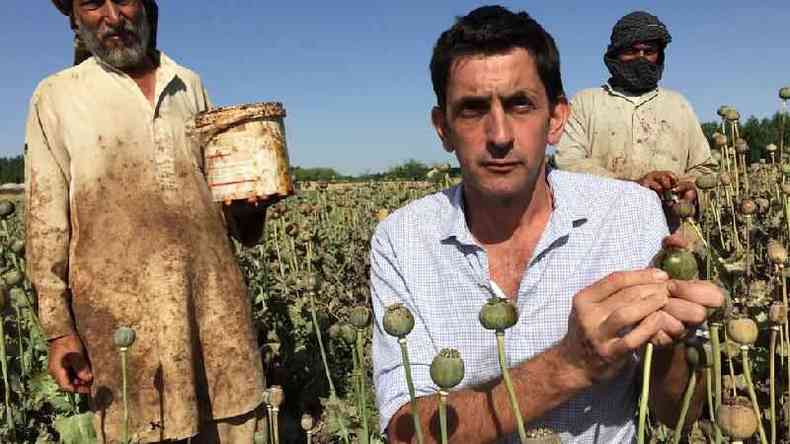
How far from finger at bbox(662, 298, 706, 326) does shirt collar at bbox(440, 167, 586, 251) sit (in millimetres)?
772

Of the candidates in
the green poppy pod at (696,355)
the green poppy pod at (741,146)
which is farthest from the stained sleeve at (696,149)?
the green poppy pod at (696,355)

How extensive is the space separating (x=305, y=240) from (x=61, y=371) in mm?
2595

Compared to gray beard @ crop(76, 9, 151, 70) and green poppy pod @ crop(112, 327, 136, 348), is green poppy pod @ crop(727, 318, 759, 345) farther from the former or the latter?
gray beard @ crop(76, 9, 151, 70)

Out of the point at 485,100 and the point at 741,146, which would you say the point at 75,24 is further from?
the point at 741,146

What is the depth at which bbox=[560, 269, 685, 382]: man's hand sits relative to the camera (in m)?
1.34

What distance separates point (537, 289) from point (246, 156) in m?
1.12

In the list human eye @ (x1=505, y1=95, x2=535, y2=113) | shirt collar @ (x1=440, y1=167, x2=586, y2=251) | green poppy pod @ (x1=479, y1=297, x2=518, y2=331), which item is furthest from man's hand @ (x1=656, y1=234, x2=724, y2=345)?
human eye @ (x1=505, y1=95, x2=535, y2=113)

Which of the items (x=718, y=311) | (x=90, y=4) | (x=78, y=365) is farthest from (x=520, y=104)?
(x=78, y=365)

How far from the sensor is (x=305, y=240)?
5.20m

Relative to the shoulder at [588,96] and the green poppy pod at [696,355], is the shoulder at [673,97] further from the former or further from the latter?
the green poppy pod at [696,355]

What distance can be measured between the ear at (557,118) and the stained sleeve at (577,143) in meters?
1.97

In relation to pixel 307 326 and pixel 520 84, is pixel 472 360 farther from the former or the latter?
pixel 307 326

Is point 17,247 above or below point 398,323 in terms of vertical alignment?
above

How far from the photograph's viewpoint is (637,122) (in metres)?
4.55
